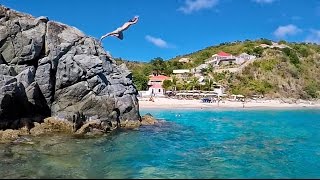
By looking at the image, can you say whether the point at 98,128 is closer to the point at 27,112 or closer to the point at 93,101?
the point at 93,101

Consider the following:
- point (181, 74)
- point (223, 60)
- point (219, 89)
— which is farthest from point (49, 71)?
point (223, 60)

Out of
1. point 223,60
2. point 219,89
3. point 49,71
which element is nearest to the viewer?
point 49,71

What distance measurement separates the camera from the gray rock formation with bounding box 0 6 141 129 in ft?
80.0

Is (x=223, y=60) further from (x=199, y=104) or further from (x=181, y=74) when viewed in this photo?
(x=199, y=104)

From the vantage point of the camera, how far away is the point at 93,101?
1056 inches

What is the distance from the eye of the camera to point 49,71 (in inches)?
1021

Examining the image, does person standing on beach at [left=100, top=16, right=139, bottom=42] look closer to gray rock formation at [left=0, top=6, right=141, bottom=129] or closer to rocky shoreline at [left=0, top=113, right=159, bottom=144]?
gray rock formation at [left=0, top=6, right=141, bottom=129]

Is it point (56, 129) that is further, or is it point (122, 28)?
point (122, 28)

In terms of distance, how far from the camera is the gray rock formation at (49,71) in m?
24.4

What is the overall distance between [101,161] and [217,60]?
120214 millimetres

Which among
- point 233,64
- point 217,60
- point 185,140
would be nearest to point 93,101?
point 185,140

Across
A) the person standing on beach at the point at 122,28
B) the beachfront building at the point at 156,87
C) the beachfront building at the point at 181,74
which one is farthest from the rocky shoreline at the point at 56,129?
the beachfront building at the point at 181,74

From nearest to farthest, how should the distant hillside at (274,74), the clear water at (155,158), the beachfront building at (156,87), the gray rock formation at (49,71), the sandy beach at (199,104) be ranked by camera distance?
the clear water at (155,158) < the gray rock formation at (49,71) < the sandy beach at (199,104) < the beachfront building at (156,87) < the distant hillside at (274,74)

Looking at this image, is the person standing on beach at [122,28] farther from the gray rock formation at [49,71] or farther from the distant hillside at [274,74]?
the distant hillside at [274,74]
